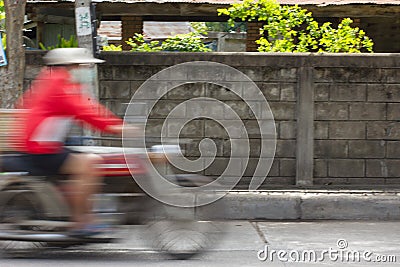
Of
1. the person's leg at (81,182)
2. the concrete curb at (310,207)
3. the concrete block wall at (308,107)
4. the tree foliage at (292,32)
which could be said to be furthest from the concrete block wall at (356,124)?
the person's leg at (81,182)

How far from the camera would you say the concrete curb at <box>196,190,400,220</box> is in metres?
8.16

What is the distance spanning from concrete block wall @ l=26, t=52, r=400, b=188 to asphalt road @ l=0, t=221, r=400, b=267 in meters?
1.05

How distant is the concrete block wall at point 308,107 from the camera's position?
8.51m

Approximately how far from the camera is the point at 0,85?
8.17m

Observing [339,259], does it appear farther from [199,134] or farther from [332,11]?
[332,11]

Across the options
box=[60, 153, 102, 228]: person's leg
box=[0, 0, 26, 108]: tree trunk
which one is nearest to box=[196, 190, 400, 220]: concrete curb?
box=[60, 153, 102, 228]: person's leg

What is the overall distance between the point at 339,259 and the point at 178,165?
108 inches

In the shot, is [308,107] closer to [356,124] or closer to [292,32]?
[356,124]

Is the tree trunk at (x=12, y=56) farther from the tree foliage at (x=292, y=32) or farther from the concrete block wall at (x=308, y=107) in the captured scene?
the tree foliage at (x=292, y=32)

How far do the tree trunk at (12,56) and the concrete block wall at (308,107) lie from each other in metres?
0.29

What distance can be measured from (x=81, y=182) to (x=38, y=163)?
39cm

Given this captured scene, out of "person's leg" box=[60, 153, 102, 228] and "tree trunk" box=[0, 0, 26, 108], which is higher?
"tree trunk" box=[0, 0, 26, 108]

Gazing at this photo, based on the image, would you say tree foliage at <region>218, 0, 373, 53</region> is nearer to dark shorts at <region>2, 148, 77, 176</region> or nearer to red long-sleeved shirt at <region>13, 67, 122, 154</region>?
red long-sleeved shirt at <region>13, 67, 122, 154</region>

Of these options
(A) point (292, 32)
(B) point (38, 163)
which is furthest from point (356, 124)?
(B) point (38, 163)
